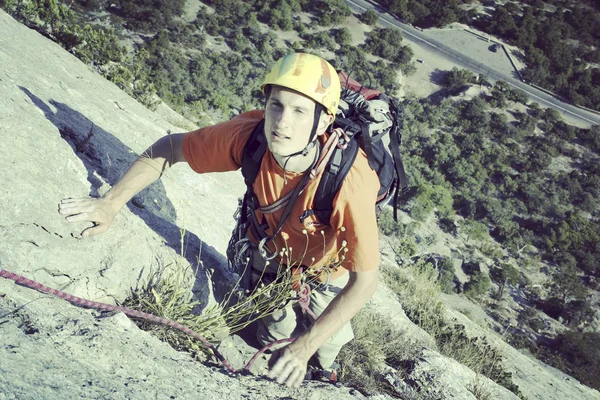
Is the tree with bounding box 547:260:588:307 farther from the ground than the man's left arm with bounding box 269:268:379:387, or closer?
closer

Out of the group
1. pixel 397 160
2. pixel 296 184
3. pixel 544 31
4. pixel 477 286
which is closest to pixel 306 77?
pixel 296 184

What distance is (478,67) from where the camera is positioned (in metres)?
36.7

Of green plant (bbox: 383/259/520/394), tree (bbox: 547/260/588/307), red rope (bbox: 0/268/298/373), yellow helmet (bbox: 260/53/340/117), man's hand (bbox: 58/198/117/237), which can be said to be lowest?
tree (bbox: 547/260/588/307)

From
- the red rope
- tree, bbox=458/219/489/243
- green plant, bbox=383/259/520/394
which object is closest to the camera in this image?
the red rope

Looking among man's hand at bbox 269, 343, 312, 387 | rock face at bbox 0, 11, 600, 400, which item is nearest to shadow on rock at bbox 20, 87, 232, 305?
rock face at bbox 0, 11, 600, 400

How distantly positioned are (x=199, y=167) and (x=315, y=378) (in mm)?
1703

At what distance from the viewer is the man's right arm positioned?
2.74 m

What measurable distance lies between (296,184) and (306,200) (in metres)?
0.13

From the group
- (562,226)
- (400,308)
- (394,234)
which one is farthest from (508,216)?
(400,308)

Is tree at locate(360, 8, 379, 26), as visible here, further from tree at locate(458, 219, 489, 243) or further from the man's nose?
the man's nose

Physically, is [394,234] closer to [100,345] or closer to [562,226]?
[562,226]

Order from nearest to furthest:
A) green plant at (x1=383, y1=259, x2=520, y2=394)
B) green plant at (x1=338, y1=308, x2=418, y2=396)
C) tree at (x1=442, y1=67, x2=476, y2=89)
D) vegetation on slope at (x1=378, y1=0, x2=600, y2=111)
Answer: green plant at (x1=338, y1=308, x2=418, y2=396) < green plant at (x1=383, y1=259, x2=520, y2=394) < tree at (x1=442, y1=67, x2=476, y2=89) < vegetation on slope at (x1=378, y1=0, x2=600, y2=111)

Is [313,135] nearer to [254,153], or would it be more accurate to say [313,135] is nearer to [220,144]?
Result: [254,153]

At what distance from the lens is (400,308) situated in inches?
229
